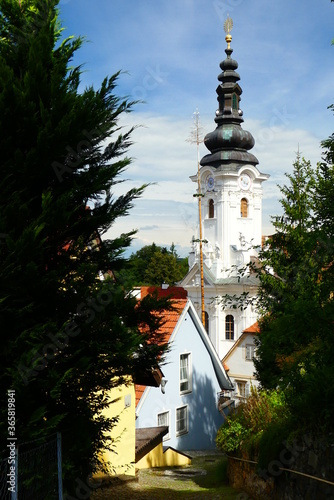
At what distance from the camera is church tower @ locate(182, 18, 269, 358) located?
51438 millimetres

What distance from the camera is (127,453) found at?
14.3 m

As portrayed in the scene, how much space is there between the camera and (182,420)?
22.1 m

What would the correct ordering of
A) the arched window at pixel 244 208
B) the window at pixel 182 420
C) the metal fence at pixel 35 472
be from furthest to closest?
the arched window at pixel 244 208 → the window at pixel 182 420 → the metal fence at pixel 35 472

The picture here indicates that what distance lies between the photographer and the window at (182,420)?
21.8 m

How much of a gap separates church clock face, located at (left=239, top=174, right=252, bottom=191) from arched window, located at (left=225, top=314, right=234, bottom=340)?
41.2 ft

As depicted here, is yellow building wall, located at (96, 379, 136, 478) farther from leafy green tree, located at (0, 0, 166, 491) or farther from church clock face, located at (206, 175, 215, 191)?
church clock face, located at (206, 175, 215, 191)

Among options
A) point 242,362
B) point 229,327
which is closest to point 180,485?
point 242,362

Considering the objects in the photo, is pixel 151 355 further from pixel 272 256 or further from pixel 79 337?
pixel 272 256

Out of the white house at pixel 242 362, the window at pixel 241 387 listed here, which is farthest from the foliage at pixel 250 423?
the window at pixel 241 387

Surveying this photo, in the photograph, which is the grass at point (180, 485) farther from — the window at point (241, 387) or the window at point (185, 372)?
the window at point (241, 387)

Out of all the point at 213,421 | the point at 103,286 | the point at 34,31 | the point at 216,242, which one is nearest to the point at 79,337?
the point at 103,286

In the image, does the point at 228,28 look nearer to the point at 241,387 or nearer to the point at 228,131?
the point at 228,131

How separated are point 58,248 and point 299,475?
515 centimetres

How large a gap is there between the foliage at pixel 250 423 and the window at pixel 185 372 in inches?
345
